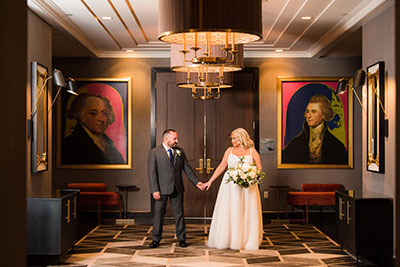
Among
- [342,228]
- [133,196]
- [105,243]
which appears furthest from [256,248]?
[133,196]

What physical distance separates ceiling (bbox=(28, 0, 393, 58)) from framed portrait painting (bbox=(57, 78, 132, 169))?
2.46 ft

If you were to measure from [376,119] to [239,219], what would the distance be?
2.33 meters

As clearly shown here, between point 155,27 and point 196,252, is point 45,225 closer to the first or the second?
point 196,252

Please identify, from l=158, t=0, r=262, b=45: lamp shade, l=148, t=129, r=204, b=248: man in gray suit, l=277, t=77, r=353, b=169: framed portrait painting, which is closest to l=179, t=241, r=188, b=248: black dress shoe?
l=148, t=129, r=204, b=248: man in gray suit

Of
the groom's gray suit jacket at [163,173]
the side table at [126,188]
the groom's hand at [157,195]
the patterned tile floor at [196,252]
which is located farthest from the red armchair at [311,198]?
the groom's hand at [157,195]

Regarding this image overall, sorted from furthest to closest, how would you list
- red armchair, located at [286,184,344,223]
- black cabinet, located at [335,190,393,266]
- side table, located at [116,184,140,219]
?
side table, located at [116,184,140,219] < red armchair, located at [286,184,344,223] < black cabinet, located at [335,190,393,266]

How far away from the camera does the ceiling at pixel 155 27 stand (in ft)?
22.1

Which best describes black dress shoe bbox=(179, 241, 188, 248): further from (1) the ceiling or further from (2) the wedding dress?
(1) the ceiling

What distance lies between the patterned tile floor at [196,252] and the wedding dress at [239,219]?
155 millimetres

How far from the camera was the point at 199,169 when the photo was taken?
1010cm

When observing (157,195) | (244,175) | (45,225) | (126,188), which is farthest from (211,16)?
(126,188)

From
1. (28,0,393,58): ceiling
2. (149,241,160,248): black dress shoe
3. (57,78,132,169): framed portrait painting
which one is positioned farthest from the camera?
(57,78,132,169): framed portrait painting

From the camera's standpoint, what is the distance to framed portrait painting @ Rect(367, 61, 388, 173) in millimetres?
6465

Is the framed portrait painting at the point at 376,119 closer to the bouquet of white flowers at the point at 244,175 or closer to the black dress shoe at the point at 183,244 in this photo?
the bouquet of white flowers at the point at 244,175
